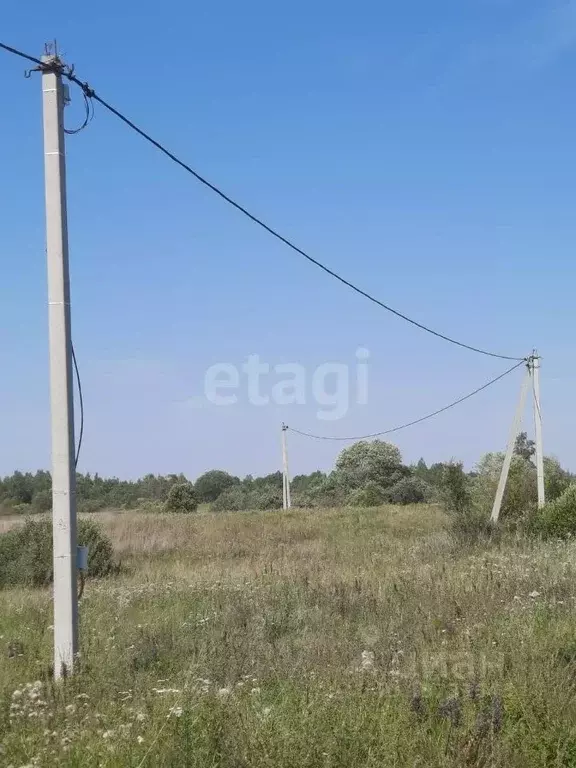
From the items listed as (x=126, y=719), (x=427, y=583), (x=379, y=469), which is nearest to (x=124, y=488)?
(x=379, y=469)

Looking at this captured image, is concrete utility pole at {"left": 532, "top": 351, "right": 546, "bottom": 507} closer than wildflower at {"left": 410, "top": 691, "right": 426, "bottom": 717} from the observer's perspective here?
No

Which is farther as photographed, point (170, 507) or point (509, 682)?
point (170, 507)

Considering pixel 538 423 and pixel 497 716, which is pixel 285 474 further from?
pixel 497 716

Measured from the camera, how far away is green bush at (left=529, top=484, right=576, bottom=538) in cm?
1720

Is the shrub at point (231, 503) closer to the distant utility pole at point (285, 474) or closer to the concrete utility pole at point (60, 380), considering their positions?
the distant utility pole at point (285, 474)

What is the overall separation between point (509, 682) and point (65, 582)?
3374 mm

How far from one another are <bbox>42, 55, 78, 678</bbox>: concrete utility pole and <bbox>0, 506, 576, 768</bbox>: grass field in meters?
0.47

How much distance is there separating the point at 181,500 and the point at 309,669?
132ft

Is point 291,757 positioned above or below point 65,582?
below

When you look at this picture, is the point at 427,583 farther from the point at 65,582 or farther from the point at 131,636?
the point at 65,582

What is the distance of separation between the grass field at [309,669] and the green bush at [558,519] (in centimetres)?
370

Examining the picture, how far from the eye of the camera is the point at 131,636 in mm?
8016

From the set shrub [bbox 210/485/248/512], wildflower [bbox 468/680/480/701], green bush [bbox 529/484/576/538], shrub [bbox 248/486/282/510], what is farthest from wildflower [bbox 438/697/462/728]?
shrub [bbox 210/485/248/512]

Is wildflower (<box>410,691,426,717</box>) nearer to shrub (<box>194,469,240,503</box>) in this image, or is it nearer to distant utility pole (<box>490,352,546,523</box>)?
distant utility pole (<box>490,352,546,523</box>)
